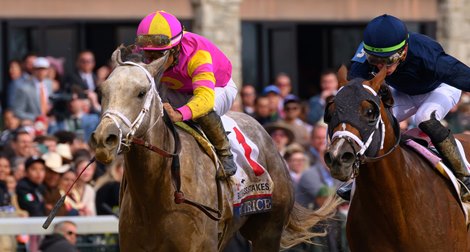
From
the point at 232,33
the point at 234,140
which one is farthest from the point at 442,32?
the point at 234,140

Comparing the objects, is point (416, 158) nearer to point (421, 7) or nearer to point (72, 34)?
point (72, 34)

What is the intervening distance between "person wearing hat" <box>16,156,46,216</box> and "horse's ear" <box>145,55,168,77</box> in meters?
4.26

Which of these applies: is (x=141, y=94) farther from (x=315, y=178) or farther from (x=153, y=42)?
(x=315, y=178)

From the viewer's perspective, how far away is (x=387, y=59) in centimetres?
824

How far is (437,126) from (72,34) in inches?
416

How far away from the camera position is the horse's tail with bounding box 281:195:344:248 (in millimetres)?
10164

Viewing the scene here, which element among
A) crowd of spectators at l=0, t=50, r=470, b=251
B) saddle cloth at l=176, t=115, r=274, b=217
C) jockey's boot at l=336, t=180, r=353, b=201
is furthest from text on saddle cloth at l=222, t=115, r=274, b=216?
crowd of spectators at l=0, t=50, r=470, b=251

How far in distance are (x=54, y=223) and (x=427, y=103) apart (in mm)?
3816

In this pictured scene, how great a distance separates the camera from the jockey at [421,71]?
8.20 meters

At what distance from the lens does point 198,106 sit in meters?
8.56

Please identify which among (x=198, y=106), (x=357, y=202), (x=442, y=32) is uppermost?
(x=198, y=106)

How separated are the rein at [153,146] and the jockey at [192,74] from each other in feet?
0.62

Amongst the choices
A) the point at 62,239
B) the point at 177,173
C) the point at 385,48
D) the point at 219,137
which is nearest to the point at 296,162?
the point at 62,239

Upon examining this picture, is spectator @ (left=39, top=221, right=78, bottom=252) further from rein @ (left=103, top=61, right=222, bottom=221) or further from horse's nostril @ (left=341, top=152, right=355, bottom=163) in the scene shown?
horse's nostril @ (left=341, top=152, right=355, bottom=163)
